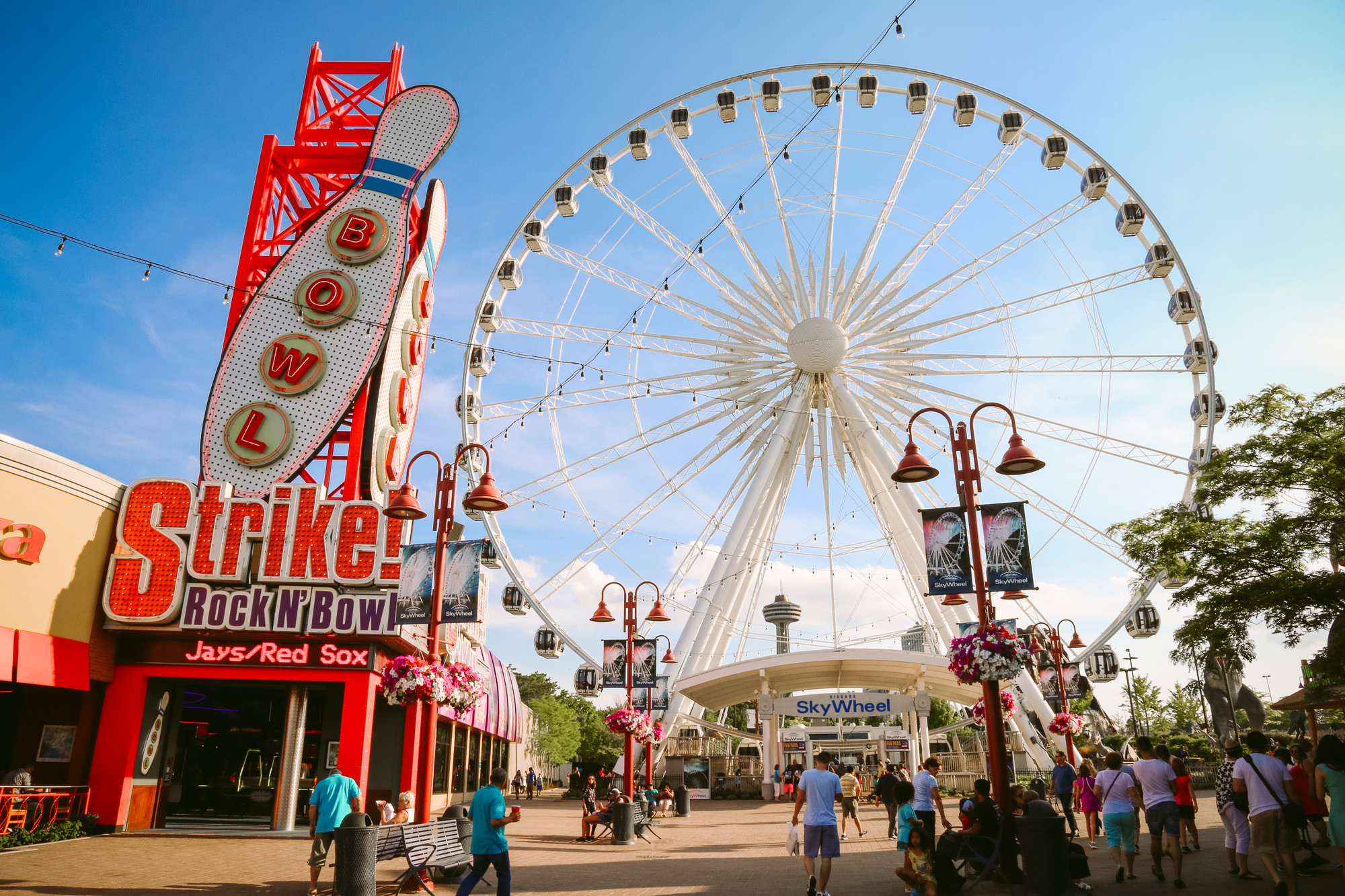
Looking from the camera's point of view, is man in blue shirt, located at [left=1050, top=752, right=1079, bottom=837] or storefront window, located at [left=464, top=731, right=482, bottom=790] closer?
man in blue shirt, located at [left=1050, top=752, right=1079, bottom=837]

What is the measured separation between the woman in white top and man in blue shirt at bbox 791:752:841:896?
11.2 ft

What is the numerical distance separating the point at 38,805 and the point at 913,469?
16.1 m

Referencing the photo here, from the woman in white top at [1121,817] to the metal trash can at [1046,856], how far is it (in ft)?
3.90

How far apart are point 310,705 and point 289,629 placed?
3319mm

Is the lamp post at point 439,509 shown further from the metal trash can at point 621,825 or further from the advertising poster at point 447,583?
the metal trash can at point 621,825

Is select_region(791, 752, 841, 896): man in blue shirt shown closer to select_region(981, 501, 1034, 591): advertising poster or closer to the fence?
select_region(981, 501, 1034, 591): advertising poster

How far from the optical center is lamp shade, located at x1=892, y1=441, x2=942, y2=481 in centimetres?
1232

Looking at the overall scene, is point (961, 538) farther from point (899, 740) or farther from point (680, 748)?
point (680, 748)

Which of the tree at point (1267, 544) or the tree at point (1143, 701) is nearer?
the tree at point (1267, 544)

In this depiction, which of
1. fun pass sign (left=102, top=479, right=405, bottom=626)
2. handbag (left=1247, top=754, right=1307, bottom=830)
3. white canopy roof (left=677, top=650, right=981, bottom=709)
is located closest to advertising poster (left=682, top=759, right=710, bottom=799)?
white canopy roof (left=677, top=650, right=981, bottom=709)

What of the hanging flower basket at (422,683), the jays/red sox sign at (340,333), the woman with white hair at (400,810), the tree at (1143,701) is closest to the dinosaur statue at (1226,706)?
the tree at (1143,701)

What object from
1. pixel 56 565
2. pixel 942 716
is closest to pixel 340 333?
pixel 56 565

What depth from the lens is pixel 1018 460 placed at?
1205 cm

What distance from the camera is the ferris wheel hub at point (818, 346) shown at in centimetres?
2652
